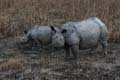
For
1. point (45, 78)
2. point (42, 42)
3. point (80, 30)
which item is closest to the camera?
point (45, 78)

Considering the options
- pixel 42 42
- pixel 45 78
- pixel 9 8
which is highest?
pixel 9 8

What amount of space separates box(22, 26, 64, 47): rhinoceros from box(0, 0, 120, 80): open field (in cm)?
29

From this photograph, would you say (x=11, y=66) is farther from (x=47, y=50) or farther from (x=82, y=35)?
(x=82, y=35)

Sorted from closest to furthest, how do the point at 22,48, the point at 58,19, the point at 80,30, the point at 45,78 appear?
1. the point at 45,78
2. the point at 80,30
3. the point at 22,48
4. the point at 58,19

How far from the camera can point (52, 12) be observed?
Answer: 1006 centimetres

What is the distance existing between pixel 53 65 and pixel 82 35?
2.31 feet

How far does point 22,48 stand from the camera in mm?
8039

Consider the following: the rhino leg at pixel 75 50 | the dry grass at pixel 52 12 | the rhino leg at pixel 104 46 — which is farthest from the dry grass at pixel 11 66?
the dry grass at pixel 52 12

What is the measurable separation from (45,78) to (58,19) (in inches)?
132

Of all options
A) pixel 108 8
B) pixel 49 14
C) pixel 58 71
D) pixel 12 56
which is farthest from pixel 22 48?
pixel 108 8

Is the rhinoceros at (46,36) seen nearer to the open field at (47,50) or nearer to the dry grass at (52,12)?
the open field at (47,50)

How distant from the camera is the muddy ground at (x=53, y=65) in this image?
659cm

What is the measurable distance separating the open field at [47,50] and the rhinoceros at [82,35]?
29 cm

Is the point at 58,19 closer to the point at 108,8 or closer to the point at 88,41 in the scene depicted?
the point at 108,8
